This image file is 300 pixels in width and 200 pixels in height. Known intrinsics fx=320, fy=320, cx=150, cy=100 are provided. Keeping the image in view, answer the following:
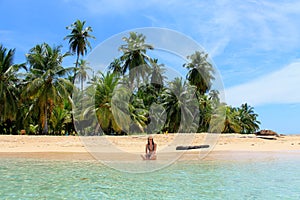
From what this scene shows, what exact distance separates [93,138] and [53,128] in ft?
43.3

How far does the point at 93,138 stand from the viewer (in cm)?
2327

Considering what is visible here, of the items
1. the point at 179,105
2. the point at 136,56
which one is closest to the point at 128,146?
the point at 179,105

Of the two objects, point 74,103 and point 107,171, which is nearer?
point 107,171

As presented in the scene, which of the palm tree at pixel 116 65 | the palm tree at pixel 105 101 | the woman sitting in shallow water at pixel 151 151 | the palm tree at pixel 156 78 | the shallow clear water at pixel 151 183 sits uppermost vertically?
the palm tree at pixel 116 65

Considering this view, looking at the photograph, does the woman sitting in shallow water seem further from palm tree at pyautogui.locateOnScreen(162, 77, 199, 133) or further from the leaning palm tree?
palm tree at pyautogui.locateOnScreen(162, 77, 199, 133)

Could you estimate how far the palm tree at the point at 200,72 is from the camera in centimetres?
4731

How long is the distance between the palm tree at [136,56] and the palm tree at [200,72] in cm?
919

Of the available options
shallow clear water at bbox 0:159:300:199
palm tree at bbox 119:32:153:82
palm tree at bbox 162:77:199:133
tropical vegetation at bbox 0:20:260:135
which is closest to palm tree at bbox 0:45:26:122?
tropical vegetation at bbox 0:20:260:135

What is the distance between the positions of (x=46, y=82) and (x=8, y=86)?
158 inches

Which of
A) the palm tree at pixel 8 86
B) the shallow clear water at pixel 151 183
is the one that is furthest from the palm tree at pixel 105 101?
the shallow clear water at pixel 151 183

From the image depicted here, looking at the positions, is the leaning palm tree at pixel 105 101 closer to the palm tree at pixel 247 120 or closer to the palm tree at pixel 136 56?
the palm tree at pixel 136 56

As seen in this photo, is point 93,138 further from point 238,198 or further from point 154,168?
point 238,198

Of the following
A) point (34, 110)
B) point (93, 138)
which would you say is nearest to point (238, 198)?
point (93, 138)

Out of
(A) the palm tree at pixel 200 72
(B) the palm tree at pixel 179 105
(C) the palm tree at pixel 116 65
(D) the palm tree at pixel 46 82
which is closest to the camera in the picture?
(D) the palm tree at pixel 46 82
